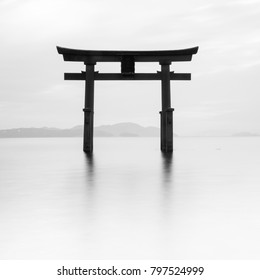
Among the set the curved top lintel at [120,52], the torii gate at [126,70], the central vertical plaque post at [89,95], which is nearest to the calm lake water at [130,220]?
the central vertical plaque post at [89,95]

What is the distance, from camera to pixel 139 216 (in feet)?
14.3

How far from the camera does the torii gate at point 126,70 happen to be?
43.4ft

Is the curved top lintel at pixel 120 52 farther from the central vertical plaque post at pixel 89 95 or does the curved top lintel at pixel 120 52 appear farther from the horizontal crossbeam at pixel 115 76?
the horizontal crossbeam at pixel 115 76

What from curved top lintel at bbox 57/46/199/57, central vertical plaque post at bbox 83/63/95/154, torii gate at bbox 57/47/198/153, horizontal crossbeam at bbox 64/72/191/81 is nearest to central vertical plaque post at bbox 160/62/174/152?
torii gate at bbox 57/47/198/153

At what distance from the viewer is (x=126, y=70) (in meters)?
13.3

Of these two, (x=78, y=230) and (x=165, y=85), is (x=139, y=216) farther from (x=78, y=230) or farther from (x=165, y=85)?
(x=165, y=85)

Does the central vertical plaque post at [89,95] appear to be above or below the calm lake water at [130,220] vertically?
above

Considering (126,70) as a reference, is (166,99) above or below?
below

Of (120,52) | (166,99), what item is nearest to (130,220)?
(120,52)

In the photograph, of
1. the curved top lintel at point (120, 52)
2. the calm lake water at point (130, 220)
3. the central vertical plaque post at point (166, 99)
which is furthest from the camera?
the central vertical plaque post at point (166, 99)

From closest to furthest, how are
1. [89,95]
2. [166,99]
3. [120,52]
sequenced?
1. [120,52]
2. [89,95]
3. [166,99]

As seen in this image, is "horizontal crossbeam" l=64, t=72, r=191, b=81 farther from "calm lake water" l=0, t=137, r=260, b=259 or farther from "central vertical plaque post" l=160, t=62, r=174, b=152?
"calm lake water" l=0, t=137, r=260, b=259

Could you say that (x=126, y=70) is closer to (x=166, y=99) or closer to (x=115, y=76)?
(x=115, y=76)

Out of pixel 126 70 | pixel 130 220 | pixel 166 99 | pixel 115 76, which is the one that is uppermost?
pixel 126 70
